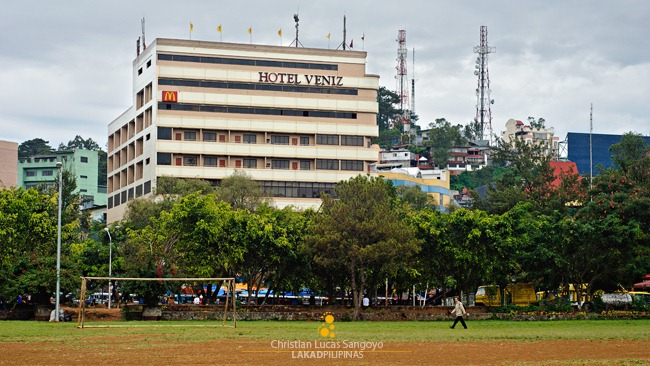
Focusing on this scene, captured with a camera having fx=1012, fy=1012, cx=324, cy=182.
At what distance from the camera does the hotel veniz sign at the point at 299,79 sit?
4943 inches

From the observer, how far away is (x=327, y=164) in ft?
422

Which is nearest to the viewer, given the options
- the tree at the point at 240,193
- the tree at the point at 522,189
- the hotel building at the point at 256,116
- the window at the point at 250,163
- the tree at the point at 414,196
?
the tree at the point at 240,193

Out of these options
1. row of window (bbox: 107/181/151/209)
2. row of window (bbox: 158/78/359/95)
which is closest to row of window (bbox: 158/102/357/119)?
row of window (bbox: 158/78/359/95)

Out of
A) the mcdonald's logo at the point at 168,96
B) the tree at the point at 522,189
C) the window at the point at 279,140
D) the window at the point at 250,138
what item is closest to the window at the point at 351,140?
the window at the point at 279,140

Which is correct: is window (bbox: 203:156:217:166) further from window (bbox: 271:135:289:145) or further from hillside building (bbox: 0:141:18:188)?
hillside building (bbox: 0:141:18:188)

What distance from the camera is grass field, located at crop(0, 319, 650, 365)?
96.9 feet

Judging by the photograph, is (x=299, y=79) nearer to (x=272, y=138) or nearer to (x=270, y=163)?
(x=272, y=138)

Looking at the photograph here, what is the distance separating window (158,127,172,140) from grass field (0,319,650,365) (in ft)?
253

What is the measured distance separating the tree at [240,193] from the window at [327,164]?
21.8 metres

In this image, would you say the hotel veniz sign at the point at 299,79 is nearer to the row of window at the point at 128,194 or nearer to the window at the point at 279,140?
the window at the point at 279,140

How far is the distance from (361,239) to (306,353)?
30329mm

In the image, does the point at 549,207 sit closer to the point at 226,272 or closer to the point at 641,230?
the point at 641,230

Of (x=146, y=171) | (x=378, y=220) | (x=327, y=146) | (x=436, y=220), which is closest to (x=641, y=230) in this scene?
(x=436, y=220)

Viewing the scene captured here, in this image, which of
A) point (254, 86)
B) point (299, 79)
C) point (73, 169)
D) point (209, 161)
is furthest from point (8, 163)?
point (73, 169)
